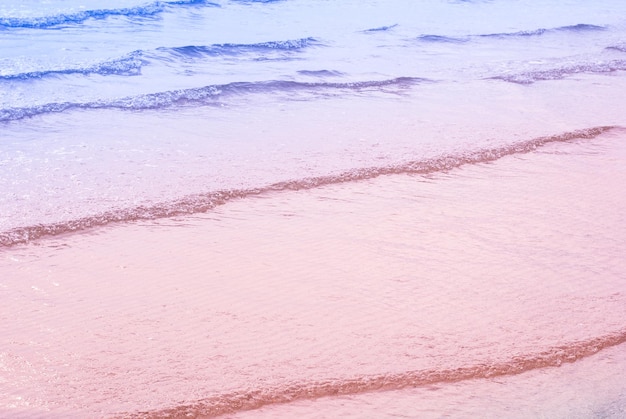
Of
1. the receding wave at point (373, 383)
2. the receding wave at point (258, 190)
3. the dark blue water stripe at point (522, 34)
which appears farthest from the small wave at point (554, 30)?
the receding wave at point (373, 383)

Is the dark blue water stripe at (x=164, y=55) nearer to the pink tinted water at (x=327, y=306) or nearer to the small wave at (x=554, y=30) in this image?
the small wave at (x=554, y=30)

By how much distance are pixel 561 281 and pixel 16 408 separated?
13.5ft

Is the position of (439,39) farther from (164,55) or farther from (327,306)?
(327,306)

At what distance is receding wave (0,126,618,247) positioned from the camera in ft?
21.5

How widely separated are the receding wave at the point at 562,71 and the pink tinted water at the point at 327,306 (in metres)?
5.04

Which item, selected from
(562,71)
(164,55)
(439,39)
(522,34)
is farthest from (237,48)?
(522,34)

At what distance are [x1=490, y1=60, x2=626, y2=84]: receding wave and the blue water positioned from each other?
0.03m

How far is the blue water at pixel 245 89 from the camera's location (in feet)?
26.0

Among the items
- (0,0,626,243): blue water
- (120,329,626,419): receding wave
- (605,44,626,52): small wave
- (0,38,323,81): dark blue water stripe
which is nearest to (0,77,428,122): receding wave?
(0,0,626,243): blue water

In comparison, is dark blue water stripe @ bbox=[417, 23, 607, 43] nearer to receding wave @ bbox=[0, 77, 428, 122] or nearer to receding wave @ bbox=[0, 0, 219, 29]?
receding wave @ bbox=[0, 77, 428, 122]

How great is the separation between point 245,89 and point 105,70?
2.56 meters

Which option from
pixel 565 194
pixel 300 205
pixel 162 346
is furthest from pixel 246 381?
pixel 565 194

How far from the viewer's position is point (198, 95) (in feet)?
35.4

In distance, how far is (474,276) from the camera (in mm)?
6000
